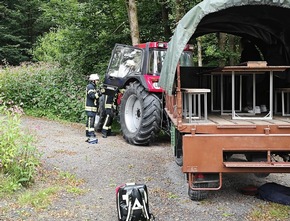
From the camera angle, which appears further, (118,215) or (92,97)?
(92,97)

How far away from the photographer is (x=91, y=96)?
991 cm

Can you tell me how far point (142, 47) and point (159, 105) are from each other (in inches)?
64.4

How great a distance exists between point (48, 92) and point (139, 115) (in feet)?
19.8

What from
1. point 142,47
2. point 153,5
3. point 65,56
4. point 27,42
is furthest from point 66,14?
point 27,42

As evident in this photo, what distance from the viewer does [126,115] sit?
1027cm

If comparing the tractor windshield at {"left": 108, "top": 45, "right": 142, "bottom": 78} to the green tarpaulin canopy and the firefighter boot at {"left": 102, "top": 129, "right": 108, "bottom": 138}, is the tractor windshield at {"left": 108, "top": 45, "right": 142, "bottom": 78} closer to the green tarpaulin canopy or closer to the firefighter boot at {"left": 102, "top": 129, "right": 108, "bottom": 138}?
the firefighter boot at {"left": 102, "top": 129, "right": 108, "bottom": 138}

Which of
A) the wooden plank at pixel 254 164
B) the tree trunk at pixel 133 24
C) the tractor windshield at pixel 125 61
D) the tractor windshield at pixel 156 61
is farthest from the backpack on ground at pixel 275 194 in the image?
the tree trunk at pixel 133 24

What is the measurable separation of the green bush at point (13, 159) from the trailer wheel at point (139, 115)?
11.5 feet

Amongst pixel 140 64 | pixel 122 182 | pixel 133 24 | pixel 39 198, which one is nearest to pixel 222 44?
pixel 133 24

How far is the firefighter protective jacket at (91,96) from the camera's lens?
32.3 ft

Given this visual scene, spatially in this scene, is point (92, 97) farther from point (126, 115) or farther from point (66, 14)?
point (66, 14)

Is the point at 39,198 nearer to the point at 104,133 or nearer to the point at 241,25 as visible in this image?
the point at 241,25

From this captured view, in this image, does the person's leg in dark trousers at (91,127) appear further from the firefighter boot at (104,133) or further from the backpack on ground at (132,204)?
the backpack on ground at (132,204)

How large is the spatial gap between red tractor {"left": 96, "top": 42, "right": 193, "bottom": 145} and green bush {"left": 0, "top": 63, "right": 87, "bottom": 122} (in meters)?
3.54
